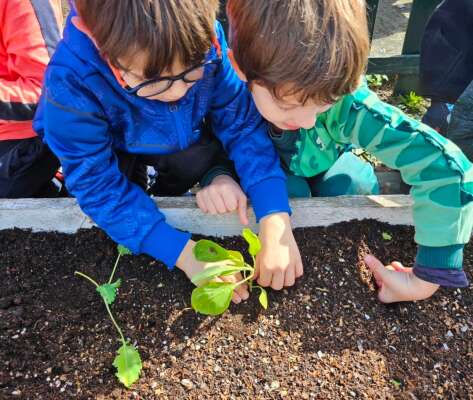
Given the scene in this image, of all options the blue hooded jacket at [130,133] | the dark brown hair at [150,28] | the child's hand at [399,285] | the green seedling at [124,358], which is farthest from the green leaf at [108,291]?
the child's hand at [399,285]

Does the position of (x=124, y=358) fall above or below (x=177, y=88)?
below

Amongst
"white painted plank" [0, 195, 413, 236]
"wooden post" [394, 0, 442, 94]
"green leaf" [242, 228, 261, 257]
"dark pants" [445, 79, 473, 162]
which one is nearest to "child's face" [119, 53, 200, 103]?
"green leaf" [242, 228, 261, 257]

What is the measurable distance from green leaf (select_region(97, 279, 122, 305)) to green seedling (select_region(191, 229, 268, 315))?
0.27 m

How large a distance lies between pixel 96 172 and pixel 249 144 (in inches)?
18.6

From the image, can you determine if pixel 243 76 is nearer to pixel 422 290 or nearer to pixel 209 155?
pixel 209 155

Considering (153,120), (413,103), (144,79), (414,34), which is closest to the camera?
(144,79)

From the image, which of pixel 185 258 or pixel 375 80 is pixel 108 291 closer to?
pixel 185 258

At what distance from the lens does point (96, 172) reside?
136cm

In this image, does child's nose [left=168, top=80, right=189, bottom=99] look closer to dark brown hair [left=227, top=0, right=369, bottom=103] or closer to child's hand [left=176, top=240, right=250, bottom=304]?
dark brown hair [left=227, top=0, right=369, bottom=103]

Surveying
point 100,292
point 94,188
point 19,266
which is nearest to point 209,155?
point 94,188

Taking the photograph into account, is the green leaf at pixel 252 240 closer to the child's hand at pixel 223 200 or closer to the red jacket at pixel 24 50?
the child's hand at pixel 223 200

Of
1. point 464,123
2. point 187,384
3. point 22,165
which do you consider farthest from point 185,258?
point 464,123

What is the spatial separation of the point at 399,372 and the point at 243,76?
0.89 m

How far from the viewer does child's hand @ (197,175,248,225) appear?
1.49 meters
